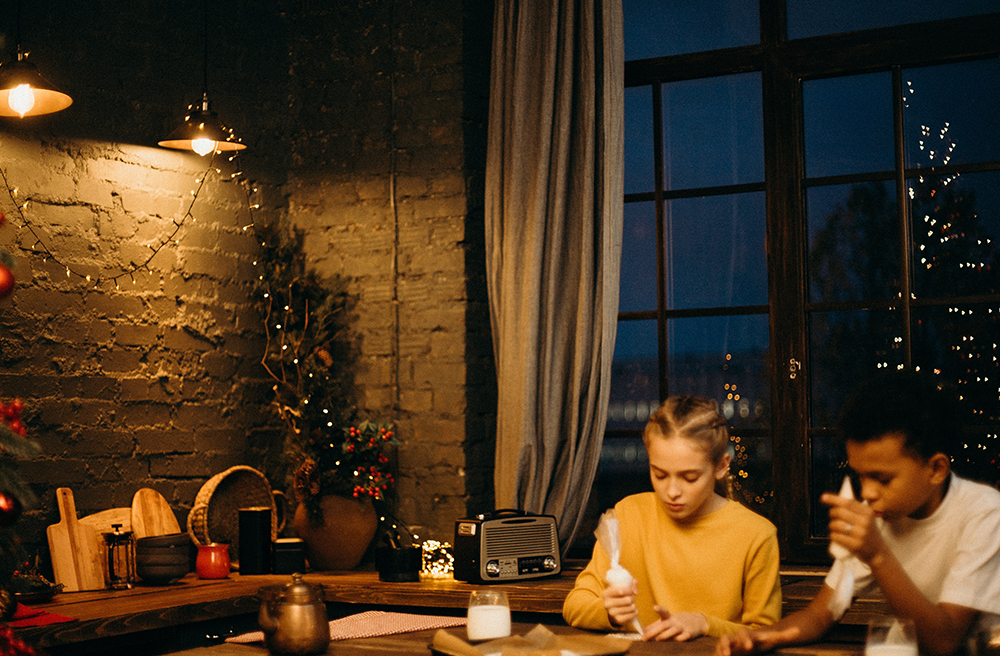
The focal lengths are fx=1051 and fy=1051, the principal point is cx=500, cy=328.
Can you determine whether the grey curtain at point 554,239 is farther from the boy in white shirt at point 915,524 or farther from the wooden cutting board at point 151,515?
the boy in white shirt at point 915,524

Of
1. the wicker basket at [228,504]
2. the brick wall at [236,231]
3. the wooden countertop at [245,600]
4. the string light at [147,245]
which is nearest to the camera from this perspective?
the wooden countertop at [245,600]

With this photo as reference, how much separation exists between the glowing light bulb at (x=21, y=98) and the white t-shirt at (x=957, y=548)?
8.61ft

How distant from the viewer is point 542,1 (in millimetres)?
4207

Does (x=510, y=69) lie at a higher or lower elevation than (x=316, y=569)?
higher

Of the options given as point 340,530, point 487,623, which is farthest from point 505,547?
point 487,623

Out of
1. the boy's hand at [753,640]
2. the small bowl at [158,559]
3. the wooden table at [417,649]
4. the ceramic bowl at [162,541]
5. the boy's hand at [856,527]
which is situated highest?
the boy's hand at [856,527]

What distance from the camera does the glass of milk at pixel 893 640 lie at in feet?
4.73

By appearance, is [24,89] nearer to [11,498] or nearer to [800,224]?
[11,498]

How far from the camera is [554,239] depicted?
13.4ft

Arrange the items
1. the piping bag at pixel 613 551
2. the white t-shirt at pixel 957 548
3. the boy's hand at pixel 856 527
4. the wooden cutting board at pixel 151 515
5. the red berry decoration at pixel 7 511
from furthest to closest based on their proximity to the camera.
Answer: the wooden cutting board at pixel 151 515
the red berry decoration at pixel 7 511
the piping bag at pixel 613 551
the white t-shirt at pixel 957 548
the boy's hand at pixel 856 527

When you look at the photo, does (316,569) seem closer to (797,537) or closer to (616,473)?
(616,473)

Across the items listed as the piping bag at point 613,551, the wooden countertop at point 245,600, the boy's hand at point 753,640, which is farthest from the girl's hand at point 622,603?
the wooden countertop at point 245,600

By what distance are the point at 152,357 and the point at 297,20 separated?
5.39ft

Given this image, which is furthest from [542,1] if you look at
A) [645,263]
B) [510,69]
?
[645,263]
